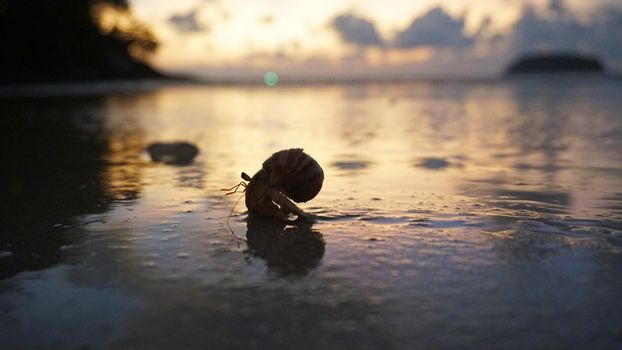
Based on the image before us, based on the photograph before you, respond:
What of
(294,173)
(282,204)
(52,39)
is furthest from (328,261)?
(52,39)

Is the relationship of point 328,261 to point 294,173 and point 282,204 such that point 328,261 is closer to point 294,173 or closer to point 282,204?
point 282,204

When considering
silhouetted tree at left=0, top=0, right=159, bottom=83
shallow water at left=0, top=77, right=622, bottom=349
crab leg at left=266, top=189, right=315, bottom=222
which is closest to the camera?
shallow water at left=0, top=77, right=622, bottom=349

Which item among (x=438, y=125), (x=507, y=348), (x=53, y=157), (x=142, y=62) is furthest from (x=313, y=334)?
(x=142, y=62)

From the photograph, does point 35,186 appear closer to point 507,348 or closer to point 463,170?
point 463,170

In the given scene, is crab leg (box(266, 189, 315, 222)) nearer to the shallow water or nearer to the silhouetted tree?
the shallow water

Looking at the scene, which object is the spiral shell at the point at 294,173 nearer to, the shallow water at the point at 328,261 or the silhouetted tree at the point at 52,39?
the shallow water at the point at 328,261

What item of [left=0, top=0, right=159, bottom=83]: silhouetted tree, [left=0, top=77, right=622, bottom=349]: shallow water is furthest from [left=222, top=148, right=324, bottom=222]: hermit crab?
[left=0, top=0, right=159, bottom=83]: silhouetted tree

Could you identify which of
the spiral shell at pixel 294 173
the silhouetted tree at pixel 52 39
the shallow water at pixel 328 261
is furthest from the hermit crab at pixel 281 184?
the silhouetted tree at pixel 52 39

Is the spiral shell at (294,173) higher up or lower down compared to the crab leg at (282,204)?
higher up
